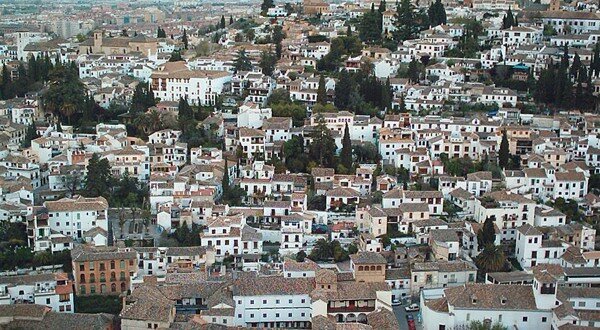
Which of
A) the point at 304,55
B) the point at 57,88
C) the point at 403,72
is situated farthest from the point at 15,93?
the point at 403,72

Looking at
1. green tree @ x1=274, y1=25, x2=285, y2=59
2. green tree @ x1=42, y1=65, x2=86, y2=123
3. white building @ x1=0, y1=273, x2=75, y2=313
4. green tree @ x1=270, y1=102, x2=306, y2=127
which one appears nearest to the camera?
white building @ x1=0, y1=273, x2=75, y2=313

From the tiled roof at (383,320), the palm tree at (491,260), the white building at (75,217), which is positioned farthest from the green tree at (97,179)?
the palm tree at (491,260)

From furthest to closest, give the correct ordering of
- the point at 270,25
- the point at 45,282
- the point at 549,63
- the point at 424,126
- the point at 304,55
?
the point at 270,25
the point at 304,55
the point at 549,63
the point at 424,126
the point at 45,282

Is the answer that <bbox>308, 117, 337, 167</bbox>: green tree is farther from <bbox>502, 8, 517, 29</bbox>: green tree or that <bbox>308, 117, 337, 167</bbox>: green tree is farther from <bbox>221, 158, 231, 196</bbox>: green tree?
<bbox>502, 8, 517, 29</bbox>: green tree

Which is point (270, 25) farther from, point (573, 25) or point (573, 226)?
point (573, 226)

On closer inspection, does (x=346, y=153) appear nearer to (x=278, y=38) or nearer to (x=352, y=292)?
(x=352, y=292)

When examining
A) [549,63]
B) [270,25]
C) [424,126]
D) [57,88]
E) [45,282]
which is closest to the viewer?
[45,282]

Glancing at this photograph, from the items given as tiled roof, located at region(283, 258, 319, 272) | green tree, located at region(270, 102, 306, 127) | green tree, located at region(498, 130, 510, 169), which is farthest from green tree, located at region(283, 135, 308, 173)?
tiled roof, located at region(283, 258, 319, 272)
